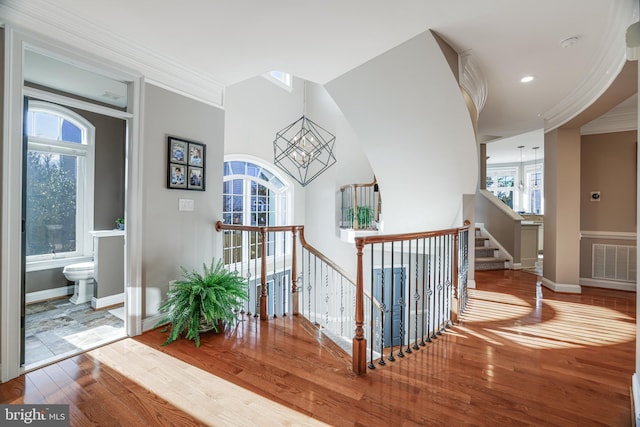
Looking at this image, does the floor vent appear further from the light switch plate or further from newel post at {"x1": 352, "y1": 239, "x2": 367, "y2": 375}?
the light switch plate

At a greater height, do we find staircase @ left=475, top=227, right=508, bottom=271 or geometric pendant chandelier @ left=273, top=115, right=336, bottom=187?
geometric pendant chandelier @ left=273, top=115, right=336, bottom=187

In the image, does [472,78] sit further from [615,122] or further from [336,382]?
[336,382]

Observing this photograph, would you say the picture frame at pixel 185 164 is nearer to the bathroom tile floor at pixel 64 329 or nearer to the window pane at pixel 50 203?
the bathroom tile floor at pixel 64 329

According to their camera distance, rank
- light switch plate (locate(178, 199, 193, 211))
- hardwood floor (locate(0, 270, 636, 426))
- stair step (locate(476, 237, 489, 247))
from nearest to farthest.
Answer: hardwood floor (locate(0, 270, 636, 426)) < light switch plate (locate(178, 199, 193, 211)) < stair step (locate(476, 237, 489, 247))

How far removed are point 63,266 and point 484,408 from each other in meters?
5.10

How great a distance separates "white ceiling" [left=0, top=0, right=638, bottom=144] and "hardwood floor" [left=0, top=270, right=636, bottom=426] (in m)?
2.54

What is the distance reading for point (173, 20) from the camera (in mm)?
2461

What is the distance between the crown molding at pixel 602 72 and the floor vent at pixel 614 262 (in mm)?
2107

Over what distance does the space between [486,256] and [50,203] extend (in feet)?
25.1

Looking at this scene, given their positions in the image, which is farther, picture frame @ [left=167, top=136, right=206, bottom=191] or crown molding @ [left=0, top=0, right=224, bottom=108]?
picture frame @ [left=167, top=136, right=206, bottom=191]

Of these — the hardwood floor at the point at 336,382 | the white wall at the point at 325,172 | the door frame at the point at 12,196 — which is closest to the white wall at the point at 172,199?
the hardwood floor at the point at 336,382

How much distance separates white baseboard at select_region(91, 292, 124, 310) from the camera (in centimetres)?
380

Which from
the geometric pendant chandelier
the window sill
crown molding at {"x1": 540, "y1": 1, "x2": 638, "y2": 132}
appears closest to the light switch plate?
the window sill

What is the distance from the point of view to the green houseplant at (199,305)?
276 cm
